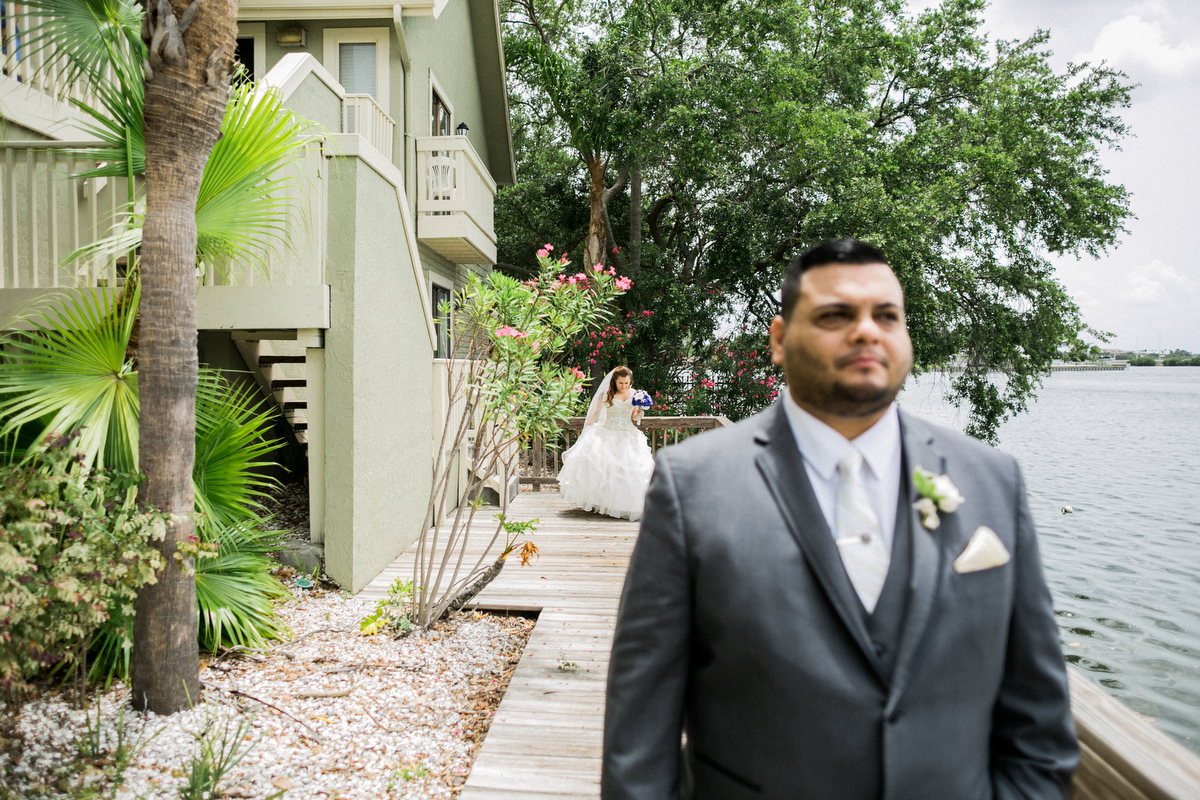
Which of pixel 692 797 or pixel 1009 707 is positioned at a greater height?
pixel 1009 707

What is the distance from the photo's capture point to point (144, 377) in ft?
10.1

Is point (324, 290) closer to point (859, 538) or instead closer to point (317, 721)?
point (317, 721)

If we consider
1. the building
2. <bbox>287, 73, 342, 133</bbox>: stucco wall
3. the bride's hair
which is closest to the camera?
the building

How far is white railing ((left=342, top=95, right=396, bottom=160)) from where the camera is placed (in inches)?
320

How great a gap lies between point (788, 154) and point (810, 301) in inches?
486

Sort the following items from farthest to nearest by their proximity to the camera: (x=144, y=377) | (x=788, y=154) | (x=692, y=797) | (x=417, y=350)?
1. (x=788, y=154)
2. (x=417, y=350)
3. (x=144, y=377)
4. (x=692, y=797)

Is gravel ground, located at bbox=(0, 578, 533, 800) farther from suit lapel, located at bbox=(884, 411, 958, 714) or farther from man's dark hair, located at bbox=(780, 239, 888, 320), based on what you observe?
man's dark hair, located at bbox=(780, 239, 888, 320)

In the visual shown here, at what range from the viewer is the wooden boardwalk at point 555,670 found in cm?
305

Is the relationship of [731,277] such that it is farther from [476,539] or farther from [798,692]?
[798,692]

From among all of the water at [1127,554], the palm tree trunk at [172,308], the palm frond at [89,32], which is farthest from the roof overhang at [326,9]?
the water at [1127,554]

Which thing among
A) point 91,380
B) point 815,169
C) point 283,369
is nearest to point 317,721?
point 91,380

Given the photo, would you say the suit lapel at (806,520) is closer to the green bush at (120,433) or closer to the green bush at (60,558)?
the green bush at (60,558)

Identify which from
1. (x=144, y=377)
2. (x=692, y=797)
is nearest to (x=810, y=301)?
(x=692, y=797)

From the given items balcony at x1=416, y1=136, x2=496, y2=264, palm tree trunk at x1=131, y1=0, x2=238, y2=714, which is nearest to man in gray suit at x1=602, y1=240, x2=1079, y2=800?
palm tree trunk at x1=131, y1=0, x2=238, y2=714
